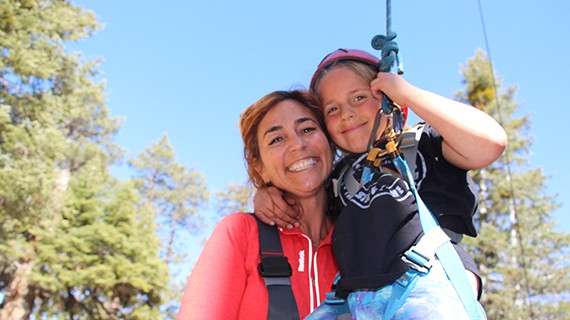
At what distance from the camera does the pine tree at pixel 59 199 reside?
13734 mm

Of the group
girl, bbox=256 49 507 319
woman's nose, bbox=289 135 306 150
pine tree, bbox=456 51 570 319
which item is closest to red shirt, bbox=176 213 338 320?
girl, bbox=256 49 507 319

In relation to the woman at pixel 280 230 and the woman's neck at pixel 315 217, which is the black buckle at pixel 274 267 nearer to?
the woman at pixel 280 230

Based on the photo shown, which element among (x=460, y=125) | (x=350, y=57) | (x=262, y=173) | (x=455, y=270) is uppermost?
(x=350, y=57)

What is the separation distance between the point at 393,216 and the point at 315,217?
0.92 metres

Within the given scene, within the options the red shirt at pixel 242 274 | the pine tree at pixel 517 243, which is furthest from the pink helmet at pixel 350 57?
the pine tree at pixel 517 243

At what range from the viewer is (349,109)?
2.36 metres

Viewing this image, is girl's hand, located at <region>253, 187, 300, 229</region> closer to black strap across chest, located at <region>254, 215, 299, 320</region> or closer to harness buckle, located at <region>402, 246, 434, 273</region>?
black strap across chest, located at <region>254, 215, 299, 320</region>

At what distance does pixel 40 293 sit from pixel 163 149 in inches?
556

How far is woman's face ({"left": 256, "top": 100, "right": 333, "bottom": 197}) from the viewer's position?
246 centimetres

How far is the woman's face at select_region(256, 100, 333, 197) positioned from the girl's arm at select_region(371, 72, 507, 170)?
0.75m

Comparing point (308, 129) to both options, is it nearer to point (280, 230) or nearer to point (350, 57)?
point (350, 57)

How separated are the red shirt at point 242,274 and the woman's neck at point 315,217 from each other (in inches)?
7.1

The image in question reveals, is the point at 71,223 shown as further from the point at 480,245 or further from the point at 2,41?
the point at 480,245

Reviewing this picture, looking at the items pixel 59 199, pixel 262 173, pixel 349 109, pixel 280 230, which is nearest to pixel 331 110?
pixel 349 109
